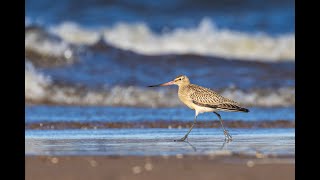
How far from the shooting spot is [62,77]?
523 inches

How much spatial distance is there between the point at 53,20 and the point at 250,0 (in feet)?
12.7

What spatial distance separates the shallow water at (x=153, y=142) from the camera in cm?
736

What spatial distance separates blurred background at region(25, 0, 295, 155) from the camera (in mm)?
11748

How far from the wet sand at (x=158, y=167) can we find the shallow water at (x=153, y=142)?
391 mm

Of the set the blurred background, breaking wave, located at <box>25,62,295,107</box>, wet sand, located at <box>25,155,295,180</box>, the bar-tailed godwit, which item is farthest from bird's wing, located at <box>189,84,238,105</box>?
breaking wave, located at <box>25,62,295,107</box>

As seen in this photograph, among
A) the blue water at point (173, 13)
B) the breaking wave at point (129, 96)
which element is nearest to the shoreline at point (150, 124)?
the breaking wave at point (129, 96)

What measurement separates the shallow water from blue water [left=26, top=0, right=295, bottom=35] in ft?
18.8

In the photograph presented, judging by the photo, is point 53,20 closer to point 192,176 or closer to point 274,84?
point 274,84

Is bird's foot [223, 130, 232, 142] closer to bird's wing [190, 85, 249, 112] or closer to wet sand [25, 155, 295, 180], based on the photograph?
bird's wing [190, 85, 249, 112]

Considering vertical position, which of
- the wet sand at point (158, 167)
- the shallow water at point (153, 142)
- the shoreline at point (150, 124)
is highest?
the shoreline at point (150, 124)

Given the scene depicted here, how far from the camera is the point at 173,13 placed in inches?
617

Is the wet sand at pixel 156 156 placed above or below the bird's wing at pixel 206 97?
below

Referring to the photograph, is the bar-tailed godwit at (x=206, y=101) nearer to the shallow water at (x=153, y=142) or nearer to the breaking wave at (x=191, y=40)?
the shallow water at (x=153, y=142)
